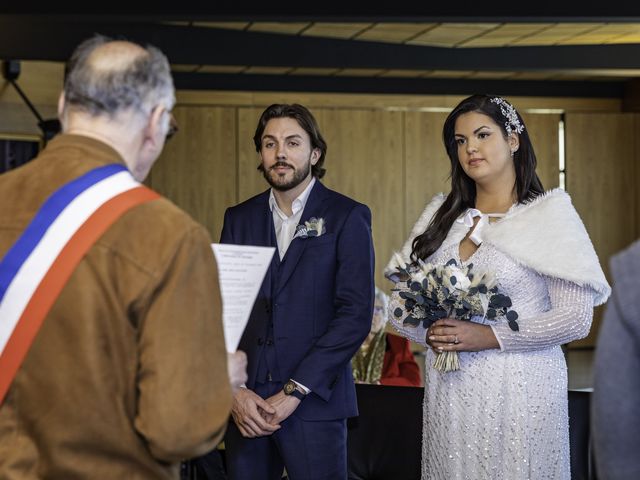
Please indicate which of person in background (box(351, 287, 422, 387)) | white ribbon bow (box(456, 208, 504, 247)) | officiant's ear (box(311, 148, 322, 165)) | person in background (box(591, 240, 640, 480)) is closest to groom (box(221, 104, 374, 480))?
officiant's ear (box(311, 148, 322, 165))

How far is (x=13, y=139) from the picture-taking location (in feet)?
37.9

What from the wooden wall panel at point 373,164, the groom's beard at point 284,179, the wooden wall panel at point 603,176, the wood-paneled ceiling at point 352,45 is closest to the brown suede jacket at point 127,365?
the groom's beard at point 284,179

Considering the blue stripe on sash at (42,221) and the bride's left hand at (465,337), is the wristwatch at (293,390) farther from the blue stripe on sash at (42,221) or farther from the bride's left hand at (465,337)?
the blue stripe on sash at (42,221)

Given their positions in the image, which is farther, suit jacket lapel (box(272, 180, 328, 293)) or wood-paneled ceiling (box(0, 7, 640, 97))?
wood-paneled ceiling (box(0, 7, 640, 97))

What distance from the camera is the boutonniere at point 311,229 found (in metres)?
3.83

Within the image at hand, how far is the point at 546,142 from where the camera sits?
14047 mm

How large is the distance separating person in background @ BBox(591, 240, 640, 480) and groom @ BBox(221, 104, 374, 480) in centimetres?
192

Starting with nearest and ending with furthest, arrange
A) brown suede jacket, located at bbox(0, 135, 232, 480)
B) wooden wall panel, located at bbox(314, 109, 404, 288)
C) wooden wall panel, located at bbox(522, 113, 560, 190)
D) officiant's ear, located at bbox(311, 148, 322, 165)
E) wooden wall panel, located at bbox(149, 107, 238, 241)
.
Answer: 1. brown suede jacket, located at bbox(0, 135, 232, 480)
2. officiant's ear, located at bbox(311, 148, 322, 165)
3. wooden wall panel, located at bbox(149, 107, 238, 241)
4. wooden wall panel, located at bbox(314, 109, 404, 288)
5. wooden wall panel, located at bbox(522, 113, 560, 190)

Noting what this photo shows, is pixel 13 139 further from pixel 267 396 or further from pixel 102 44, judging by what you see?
pixel 102 44

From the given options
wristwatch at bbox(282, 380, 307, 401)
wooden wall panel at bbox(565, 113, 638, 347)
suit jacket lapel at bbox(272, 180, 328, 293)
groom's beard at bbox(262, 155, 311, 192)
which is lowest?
wristwatch at bbox(282, 380, 307, 401)

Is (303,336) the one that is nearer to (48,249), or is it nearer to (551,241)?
(551,241)

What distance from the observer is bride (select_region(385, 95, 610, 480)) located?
11.1 ft

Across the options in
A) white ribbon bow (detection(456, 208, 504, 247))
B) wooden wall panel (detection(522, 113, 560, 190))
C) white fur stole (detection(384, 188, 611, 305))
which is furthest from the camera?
wooden wall panel (detection(522, 113, 560, 190))

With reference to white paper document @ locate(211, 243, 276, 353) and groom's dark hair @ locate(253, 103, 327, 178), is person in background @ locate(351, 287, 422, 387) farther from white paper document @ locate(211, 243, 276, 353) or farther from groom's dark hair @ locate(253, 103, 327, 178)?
white paper document @ locate(211, 243, 276, 353)
